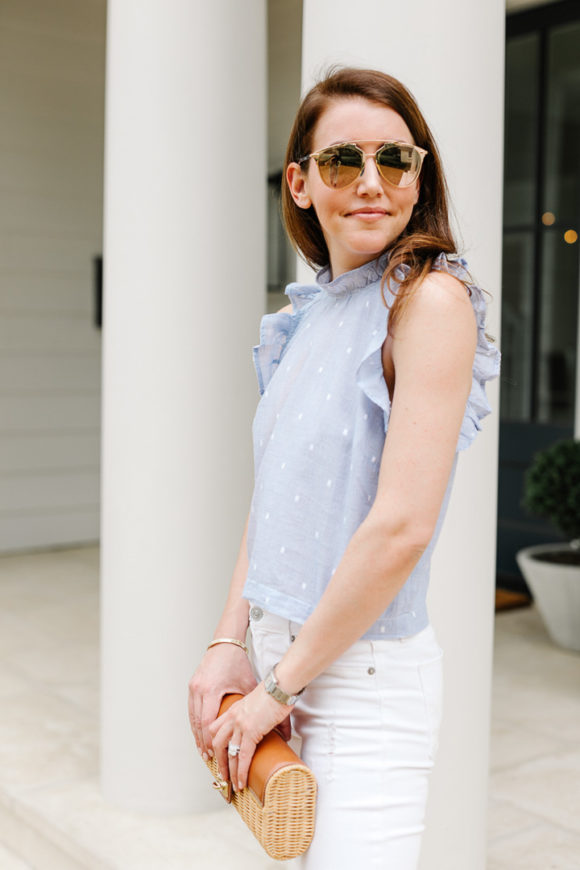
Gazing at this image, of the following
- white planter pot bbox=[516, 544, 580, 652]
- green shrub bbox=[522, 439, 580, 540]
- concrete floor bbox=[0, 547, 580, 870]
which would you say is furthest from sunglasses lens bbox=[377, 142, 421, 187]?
white planter pot bbox=[516, 544, 580, 652]

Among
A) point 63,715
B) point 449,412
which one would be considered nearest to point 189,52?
point 449,412

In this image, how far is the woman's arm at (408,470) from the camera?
124 centimetres

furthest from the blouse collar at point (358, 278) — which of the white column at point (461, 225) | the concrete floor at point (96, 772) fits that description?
the concrete floor at point (96, 772)

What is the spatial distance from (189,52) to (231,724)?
2.09 metres

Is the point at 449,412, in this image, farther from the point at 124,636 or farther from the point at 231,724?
the point at 124,636

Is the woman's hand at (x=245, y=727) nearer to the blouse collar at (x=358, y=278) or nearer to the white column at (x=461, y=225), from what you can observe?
the blouse collar at (x=358, y=278)

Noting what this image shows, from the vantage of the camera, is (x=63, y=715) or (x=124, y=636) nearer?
(x=124, y=636)

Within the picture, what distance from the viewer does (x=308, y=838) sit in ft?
4.35

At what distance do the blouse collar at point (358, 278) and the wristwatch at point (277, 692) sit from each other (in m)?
0.53

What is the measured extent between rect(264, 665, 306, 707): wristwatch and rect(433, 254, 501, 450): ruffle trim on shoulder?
38 cm

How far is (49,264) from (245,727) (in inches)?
248

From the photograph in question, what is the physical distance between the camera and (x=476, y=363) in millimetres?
1408

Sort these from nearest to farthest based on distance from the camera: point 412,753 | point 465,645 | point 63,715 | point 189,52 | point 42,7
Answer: point 412,753 → point 465,645 → point 189,52 → point 63,715 → point 42,7

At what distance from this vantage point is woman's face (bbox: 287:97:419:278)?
1.34 m
